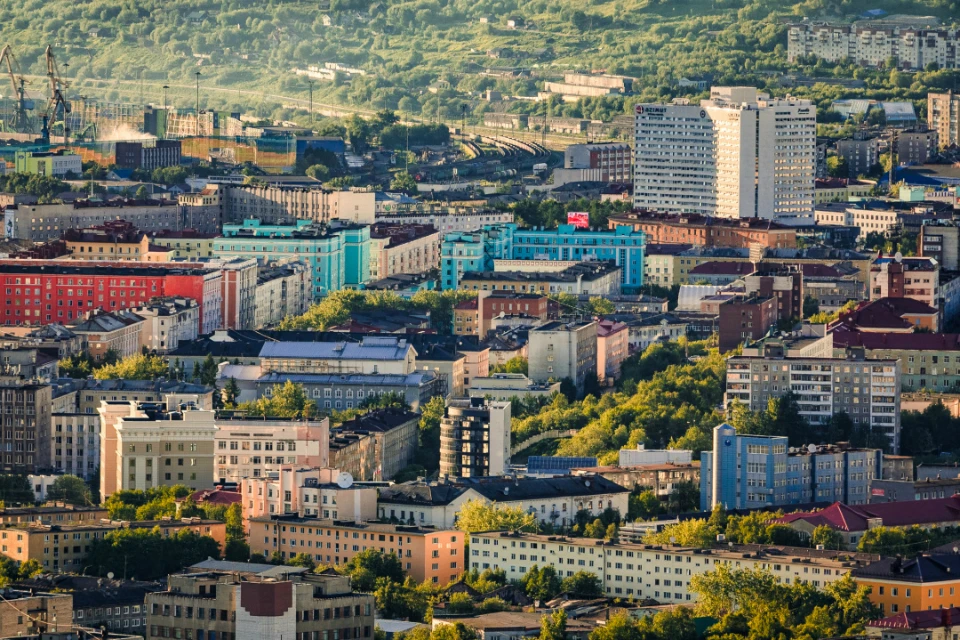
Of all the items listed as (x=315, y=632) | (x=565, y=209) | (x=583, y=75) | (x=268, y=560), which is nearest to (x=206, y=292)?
(x=565, y=209)

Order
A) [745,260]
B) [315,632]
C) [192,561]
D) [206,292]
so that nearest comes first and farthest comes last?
[315,632] < [192,561] < [206,292] < [745,260]

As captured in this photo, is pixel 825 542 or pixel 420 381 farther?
pixel 420 381

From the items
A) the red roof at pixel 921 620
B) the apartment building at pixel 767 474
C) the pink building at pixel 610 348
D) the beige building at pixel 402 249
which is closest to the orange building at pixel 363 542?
the apartment building at pixel 767 474

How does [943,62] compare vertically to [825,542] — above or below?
above

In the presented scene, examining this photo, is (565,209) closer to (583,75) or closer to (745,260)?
(745,260)

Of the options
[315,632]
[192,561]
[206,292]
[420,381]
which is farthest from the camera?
[206,292]

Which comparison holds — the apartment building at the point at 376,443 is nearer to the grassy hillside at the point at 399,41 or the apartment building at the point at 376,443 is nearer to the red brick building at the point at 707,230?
the red brick building at the point at 707,230
